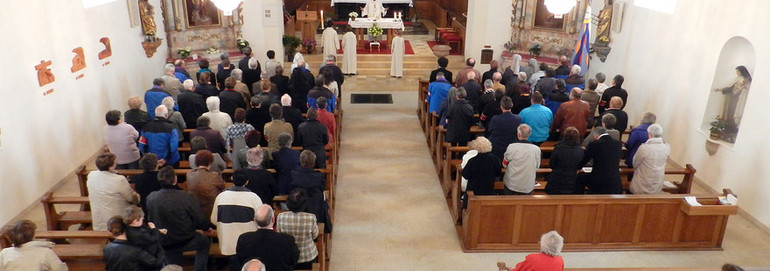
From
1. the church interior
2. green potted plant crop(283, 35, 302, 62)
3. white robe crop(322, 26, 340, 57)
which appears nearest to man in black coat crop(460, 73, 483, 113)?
the church interior

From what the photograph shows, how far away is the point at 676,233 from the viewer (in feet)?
21.0

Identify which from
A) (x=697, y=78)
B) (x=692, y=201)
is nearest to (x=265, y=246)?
(x=692, y=201)

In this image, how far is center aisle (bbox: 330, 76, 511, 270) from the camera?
6.27m

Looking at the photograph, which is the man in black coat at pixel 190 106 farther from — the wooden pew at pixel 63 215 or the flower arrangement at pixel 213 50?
the flower arrangement at pixel 213 50

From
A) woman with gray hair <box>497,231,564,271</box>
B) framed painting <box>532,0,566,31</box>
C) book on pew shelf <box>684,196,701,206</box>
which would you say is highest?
framed painting <box>532,0,566,31</box>

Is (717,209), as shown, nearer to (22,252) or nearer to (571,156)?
(571,156)

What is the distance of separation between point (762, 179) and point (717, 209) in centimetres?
146

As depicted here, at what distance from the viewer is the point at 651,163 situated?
6461 millimetres

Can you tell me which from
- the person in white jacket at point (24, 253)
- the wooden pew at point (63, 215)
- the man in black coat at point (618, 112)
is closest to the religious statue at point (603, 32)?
the man in black coat at point (618, 112)

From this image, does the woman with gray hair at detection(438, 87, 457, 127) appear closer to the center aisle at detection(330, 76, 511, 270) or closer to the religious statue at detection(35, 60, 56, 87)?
the center aisle at detection(330, 76, 511, 270)

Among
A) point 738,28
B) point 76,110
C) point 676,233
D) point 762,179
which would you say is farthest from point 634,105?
point 76,110

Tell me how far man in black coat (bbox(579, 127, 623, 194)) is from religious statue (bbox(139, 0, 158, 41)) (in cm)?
968

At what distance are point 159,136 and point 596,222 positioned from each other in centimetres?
543

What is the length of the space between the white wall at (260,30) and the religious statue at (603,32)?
808 centimetres
